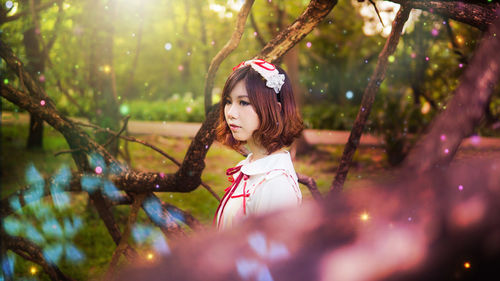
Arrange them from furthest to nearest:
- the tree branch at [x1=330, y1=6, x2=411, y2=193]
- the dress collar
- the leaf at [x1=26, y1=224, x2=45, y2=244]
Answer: the leaf at [x1=26, y1=224, x2=45, y2=244] → the tree branch at [x1=330, y1=6, x2=411, y2=193] → the dress collar

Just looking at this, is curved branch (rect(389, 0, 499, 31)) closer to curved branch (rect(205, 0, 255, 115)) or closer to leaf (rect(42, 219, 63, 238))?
curved branch (rect(205, 0, 255, 115))

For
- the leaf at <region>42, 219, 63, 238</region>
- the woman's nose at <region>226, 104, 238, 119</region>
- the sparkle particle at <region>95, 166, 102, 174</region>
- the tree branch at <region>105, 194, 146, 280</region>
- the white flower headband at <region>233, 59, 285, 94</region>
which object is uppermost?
the white flower headband at <region>233, 59, 285, 94</region>

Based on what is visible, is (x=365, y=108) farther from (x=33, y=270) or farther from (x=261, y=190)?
(x=33, y=270)

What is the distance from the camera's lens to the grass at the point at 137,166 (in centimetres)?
411

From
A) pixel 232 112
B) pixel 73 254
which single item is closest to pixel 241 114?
pixel 232 112

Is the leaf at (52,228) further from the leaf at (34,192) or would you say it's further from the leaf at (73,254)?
the leaf at (34,192)

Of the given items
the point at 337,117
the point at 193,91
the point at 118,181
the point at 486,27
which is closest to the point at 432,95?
the point at 337,117

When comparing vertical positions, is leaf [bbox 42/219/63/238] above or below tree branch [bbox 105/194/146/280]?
below

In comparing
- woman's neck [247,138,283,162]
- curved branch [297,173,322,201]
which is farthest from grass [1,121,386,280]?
woman's neck [247,138,283,162]

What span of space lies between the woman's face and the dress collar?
14cm

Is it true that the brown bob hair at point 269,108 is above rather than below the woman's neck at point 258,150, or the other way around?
above

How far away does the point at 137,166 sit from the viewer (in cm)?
607

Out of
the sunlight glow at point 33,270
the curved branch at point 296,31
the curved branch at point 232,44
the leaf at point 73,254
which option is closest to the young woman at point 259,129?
the curved branch at point 296,31

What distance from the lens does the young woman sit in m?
1.86
